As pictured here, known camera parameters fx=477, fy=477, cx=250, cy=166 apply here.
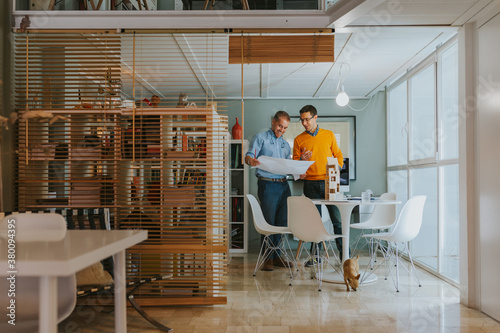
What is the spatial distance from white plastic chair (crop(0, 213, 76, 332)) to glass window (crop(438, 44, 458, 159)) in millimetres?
4024

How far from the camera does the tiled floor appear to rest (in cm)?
347

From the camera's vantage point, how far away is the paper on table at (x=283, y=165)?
205 inches

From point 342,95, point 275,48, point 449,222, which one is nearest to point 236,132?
point 342,95

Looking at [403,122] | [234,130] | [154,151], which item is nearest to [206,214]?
[154,151]

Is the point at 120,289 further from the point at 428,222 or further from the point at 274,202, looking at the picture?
the point at 428,222

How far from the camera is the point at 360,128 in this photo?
7.57m

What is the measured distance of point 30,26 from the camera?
406cm

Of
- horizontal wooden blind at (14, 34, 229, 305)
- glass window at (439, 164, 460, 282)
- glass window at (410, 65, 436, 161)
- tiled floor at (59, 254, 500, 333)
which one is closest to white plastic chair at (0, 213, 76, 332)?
tiled floor at (59, 254, 500, 333)

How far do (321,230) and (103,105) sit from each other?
7.78 feet

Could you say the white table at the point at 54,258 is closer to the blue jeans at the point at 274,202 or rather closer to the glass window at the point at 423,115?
the blue jeans at the point at 274,202

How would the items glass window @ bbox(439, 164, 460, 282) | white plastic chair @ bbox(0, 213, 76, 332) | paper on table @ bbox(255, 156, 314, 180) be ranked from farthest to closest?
paper on table @ bbox(255, 156, 314, 180) → glass window @ bbox(439, 164, 460, 282) → white plastic chair @ bbox(0, 213, 76, 332)

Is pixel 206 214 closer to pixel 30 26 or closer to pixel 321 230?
pixel 321 230

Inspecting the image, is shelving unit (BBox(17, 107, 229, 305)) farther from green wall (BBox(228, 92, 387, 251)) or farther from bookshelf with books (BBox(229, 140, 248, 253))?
green wall (BBox(228, 92, 387, 251))

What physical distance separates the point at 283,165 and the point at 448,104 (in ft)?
6.16
